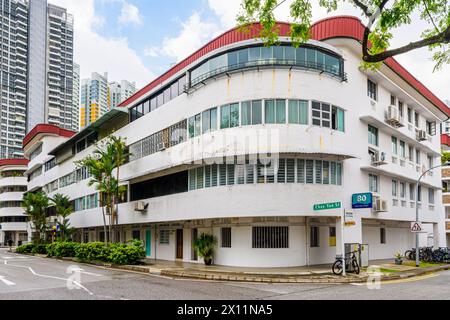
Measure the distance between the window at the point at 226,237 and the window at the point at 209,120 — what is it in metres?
5.26

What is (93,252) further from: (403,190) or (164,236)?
(403,190)

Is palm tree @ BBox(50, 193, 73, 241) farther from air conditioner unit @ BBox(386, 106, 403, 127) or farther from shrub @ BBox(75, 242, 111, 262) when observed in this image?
air conditioner unit @ BBox(386, 106, 403, 127)

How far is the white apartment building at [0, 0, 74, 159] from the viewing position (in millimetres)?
101812

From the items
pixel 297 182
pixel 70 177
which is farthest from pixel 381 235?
pixel 70 177

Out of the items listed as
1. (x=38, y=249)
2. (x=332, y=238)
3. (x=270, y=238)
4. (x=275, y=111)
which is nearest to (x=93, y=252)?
(x=270, y=238)

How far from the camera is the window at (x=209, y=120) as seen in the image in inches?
Result: 832

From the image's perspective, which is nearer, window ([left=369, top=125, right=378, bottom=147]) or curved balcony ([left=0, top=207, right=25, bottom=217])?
window ([left=369, top=125, right=378, bottom=147])

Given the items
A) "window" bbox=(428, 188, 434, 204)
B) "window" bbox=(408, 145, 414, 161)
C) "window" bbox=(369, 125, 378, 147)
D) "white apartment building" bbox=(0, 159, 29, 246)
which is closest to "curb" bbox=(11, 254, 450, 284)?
"window" bbox=(369, 125, 378, 147)

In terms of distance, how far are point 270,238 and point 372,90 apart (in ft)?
37.7

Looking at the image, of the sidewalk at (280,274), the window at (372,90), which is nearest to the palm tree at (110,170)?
the sidewalk at (280,274)

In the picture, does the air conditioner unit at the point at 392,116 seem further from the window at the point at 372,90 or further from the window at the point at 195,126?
the window at the point at 195,126

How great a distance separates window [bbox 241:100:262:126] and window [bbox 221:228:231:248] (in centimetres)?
578

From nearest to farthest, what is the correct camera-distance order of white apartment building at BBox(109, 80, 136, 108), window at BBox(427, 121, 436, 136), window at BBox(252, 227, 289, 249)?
window at BBox(252, 227, 289, 249), window at BBox(427, 121, 436, 136), white apartment building at BBox(109, 80, 136, 108)
